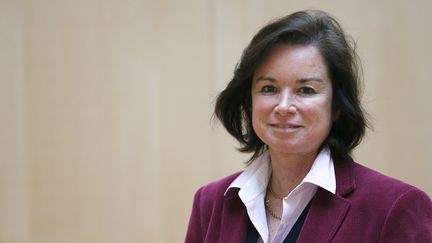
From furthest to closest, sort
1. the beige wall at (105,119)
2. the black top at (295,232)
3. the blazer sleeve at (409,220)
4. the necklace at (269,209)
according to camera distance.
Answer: the beige wall at (105,119), the necklace at (269,209), the black top at (295,232), the blazer sleeve at (409,220)

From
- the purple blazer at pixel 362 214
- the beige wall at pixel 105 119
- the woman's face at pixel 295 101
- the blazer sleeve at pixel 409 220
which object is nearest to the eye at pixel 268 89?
the woman's face at pixel 295 101

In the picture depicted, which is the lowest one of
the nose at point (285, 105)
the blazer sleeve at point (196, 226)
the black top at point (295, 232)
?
the blazer sleeve at point (196, 226)

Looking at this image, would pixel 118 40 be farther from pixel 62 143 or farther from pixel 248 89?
pixel 248 89

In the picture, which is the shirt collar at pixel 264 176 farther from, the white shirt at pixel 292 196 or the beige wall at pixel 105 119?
the beige wall at pixel 105 119

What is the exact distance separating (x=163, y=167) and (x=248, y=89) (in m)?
1.25

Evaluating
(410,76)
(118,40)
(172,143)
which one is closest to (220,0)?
(118,40)

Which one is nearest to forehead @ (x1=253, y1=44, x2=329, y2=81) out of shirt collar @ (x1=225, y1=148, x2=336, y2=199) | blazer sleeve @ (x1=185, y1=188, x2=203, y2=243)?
shirt collar @ (x1=225, y1=148, x2=336, y2=199)

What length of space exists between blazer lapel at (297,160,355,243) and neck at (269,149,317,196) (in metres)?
0.14

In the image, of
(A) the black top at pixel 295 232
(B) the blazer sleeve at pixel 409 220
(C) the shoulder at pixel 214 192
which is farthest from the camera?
(C) the shoulder at pixel 214 192

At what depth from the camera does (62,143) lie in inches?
118

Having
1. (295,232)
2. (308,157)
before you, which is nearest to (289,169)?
(308,157)

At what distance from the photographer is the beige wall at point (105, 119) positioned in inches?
116

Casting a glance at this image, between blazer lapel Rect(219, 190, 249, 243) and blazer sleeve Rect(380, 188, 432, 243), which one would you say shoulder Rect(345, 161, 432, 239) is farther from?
blazer lapel Rect(219, 190, 249, 243)

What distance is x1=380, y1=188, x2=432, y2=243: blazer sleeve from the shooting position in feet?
4.68
